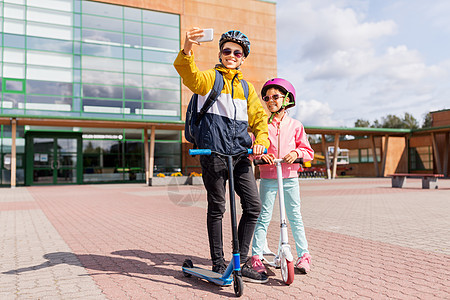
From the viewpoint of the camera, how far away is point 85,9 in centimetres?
2662

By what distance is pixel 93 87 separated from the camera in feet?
86.2

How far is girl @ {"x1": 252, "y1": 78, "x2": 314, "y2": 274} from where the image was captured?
11.8 ft

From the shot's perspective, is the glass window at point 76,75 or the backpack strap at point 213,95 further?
the glass window at point 76,75

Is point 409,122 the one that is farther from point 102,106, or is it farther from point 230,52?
point 230,52

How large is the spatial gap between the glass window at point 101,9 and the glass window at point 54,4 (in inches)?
37.7

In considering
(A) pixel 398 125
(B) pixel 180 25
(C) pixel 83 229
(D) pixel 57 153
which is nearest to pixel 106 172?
(D) pixel 57 153

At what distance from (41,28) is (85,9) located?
3.20m

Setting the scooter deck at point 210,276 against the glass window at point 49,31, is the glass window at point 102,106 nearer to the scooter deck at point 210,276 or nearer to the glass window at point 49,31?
the glass window at point 49,31

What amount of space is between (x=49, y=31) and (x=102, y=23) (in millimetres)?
3490

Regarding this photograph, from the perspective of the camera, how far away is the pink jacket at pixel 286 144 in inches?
142

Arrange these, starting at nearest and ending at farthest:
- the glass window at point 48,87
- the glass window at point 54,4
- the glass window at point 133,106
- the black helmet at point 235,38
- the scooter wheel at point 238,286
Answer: the scooter wheel at point 238,286, the black helmet at point 235,38, the glass window at point 48,87, the glass window at point 54,4, the glass window at point 133,106

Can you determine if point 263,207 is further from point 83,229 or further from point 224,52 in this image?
point 83,229

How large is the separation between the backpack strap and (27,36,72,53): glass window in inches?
1012

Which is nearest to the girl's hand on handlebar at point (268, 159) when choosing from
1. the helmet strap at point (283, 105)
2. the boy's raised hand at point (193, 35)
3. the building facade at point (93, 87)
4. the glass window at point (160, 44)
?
the helmet strap at point (283, 105)
